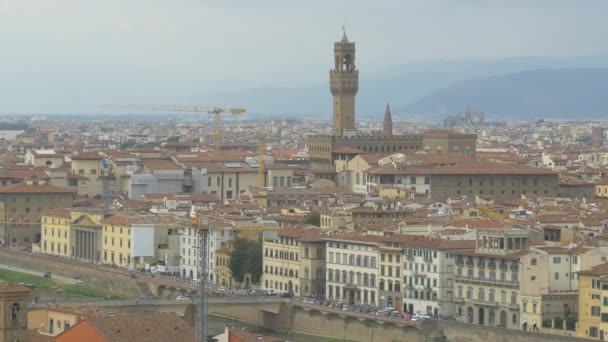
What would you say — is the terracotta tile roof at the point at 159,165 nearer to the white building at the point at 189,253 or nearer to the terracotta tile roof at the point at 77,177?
the terracotta tile roof at the point at 77,177

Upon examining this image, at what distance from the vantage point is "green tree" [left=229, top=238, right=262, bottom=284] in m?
72.4

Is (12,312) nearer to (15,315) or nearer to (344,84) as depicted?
(15,315)

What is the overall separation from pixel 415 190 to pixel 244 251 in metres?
26.4

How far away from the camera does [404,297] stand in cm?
Answer: 6450

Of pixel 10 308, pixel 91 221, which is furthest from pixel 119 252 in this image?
pixel 10 308

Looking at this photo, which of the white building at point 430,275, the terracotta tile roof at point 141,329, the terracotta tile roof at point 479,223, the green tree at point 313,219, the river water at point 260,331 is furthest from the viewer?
the green tree at point 313,219

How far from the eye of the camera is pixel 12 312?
37375 millimetres

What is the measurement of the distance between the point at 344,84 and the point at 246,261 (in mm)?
51428

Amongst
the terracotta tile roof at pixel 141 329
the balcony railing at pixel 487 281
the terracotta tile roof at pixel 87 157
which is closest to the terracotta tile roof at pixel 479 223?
the balcony railing at pixel 487 281

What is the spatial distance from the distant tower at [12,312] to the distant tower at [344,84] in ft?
279

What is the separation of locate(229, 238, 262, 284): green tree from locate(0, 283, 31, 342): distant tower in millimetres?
34759

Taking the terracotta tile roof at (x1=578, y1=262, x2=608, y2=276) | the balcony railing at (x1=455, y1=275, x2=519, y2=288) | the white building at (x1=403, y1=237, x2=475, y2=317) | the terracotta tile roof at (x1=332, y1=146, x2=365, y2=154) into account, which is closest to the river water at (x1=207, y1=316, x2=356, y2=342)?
the white building at (x1=403, y1=237, x2=475, y2=317)

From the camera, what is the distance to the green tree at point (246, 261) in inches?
2849

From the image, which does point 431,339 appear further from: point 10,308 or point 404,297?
point 10,308
